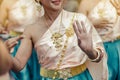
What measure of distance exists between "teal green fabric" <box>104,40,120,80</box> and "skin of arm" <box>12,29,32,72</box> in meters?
0.50

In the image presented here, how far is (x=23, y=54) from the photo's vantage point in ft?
4.65

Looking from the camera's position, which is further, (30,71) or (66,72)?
(30,71)

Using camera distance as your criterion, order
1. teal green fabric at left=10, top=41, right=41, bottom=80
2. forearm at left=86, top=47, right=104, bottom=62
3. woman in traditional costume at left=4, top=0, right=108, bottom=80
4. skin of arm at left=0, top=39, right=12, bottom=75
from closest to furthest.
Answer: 1. skin of arm at left=0, top=39, right=12, bottom=75
2. forearm at left=86, top=47, right=104, bottom=62
3. woman in traditional costume at left=4, top=0, right=108, bottom=80
4. teal green fabric at left=10, top=41, right=41, bottom=80

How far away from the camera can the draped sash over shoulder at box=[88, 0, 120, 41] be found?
5.91 ft

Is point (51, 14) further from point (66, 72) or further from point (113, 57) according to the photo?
point (113, 57)

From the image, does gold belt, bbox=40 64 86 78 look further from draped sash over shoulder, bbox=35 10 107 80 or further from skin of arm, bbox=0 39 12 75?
skin of arm, bbox=0 39 12 75

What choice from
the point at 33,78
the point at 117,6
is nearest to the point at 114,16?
the point at 117,6

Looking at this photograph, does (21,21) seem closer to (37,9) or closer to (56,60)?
(37,9)

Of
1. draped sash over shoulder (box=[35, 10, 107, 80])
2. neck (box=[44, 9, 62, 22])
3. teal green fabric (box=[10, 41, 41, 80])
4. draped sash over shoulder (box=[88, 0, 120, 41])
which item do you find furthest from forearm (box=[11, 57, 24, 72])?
draped sash over shoulder (box=[88, 0, 120, 41])

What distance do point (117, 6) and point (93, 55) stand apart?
592mm

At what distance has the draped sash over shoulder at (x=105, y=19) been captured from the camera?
1801mm

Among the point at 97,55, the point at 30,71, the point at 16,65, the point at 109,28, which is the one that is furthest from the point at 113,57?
the point at 16,65

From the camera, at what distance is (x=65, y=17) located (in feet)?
4.92

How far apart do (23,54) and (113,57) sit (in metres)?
0.59
